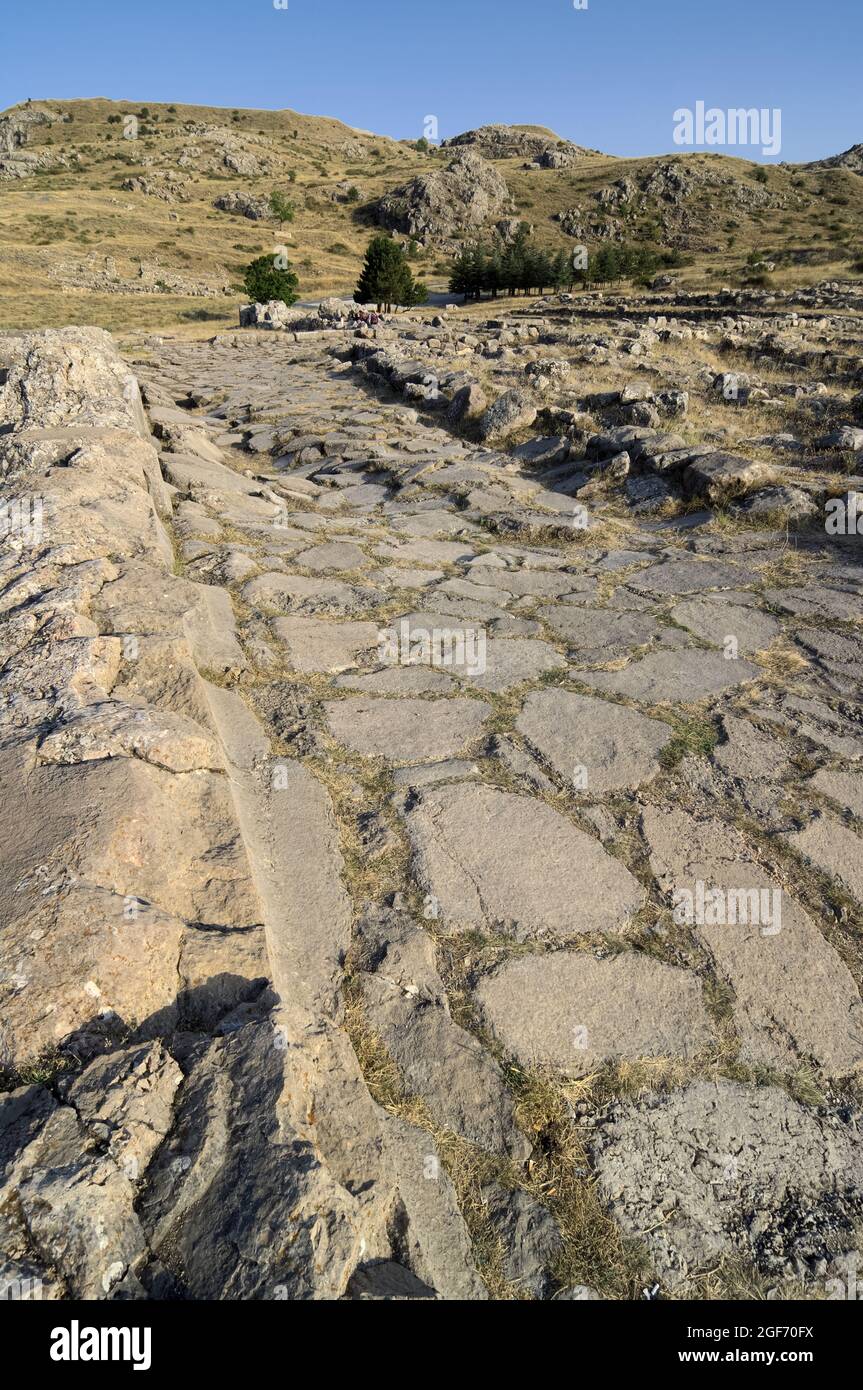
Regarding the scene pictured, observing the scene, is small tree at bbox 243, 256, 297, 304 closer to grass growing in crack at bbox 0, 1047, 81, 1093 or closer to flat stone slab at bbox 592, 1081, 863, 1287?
grass growing in crack at bbox 0, 1047, 81, 1093

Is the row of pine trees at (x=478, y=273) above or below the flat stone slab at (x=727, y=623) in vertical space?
above

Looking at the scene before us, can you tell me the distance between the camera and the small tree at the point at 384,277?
2977cm

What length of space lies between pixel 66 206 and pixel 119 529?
5864cm

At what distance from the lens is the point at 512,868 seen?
2.31 metres

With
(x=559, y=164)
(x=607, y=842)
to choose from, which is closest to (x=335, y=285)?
(x=607, y=842)

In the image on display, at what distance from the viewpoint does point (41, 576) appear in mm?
2924

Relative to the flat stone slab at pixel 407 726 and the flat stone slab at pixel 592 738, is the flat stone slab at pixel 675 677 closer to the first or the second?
the flat stone slab at pixel 592 738

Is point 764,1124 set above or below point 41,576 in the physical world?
below

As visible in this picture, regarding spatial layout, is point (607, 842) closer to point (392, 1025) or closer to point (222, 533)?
point (392, 1025)

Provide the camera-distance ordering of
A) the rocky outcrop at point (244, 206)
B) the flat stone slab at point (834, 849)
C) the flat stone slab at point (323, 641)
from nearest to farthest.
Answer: the flat stone slab at point (834, 849), the flat stone slab at point (323, 641), the rocky outcrop at point (244, 206)

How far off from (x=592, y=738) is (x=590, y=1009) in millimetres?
1278

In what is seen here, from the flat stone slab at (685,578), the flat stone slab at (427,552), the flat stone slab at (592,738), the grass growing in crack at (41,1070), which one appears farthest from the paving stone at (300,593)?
the grass growing in crack at (41,1070)

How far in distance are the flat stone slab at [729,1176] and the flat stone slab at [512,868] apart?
537 millimetres

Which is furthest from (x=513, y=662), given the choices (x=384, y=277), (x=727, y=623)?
(x=384, y=277)
